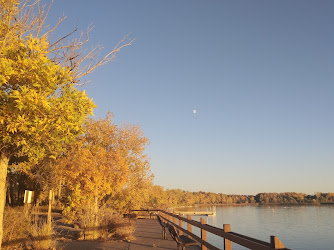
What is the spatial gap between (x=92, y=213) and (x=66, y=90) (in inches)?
286

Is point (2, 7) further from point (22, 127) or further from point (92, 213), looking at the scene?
point (92, 213)

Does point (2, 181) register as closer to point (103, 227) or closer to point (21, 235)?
point (21, 235)

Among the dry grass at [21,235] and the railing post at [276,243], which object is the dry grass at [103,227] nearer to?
the dry grass at [21,235]

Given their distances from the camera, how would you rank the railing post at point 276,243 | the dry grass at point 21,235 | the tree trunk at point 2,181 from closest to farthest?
1. the railing post at point 276,243
2. the tree trunk at point 2,181
3. the dry grass at point 21,235

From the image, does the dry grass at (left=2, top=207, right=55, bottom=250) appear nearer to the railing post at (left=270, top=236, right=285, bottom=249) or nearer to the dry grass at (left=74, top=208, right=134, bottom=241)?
the dry grass at (left=74, top=208, right=134, bottom=241)

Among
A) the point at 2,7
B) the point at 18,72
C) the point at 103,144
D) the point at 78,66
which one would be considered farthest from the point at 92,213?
the point at 103,144

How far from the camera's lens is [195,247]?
35.2ft

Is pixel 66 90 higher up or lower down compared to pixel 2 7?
lower down

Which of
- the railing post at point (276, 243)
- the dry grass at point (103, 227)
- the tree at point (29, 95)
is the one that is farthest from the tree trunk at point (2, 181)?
the railing post at point (276, 243)

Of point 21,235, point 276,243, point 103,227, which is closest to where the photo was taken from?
point 276,243

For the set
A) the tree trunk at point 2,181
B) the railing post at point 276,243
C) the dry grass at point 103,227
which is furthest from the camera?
the dry grass at point 103,227

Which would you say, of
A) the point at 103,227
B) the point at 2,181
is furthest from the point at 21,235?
Result: the point at 103,227

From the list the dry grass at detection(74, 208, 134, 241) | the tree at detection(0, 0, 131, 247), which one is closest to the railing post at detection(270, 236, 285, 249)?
the tree at detection(0, 0, 131, 247)

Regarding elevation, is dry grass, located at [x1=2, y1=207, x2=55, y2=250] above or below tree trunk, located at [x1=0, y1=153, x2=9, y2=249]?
below
